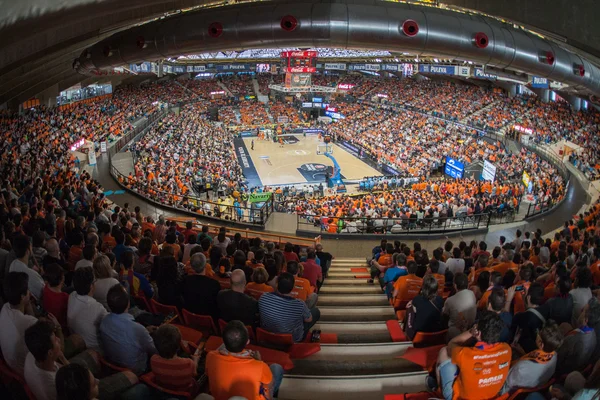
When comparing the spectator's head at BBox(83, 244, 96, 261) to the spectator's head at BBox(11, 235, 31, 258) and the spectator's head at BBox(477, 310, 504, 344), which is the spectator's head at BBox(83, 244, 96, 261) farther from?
the spectator's head at BBox(477, 310, 504, 344)

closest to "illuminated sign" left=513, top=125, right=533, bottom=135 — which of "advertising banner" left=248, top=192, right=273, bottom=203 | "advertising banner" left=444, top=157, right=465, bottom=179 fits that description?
"advertising banner" left=444, top=157, right=465, bottom=179

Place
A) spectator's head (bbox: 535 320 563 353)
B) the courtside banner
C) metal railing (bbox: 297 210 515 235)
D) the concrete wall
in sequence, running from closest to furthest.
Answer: spectator's head (bbox: 535 320 563 353) → the concrete wall → metal railing (bbox: 297 210 515 235) → the courtside banner

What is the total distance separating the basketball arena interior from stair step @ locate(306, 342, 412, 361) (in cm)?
2

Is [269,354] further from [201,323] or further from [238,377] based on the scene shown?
[238,377]

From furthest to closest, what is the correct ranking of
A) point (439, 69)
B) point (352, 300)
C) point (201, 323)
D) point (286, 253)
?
1. point (439, 69)
2. point (286, 253)
3. point (352, 300)
4. point (201, 323)

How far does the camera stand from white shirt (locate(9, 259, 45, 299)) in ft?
16.4

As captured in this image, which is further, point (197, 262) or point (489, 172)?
point (489, 172)

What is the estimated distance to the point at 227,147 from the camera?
134 feet

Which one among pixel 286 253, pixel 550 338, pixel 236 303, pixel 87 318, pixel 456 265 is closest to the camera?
pixel 550 338

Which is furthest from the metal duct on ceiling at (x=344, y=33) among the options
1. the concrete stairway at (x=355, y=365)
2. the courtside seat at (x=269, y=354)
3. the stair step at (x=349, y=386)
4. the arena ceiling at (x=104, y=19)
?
the stair step at (x=349, y=386)

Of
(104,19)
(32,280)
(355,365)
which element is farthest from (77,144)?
(355,365)

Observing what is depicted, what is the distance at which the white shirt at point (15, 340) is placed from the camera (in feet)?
12.0

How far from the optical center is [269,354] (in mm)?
4648

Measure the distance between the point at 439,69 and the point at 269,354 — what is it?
134 ft
